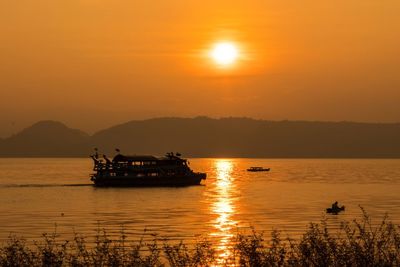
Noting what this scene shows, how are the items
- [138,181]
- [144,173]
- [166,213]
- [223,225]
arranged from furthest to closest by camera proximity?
[144,173] < [138,181] < [166,213] < [223,225]

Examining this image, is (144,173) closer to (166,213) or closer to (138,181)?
(138,181)

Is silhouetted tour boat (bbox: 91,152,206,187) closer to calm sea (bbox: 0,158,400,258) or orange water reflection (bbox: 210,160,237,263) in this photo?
calm sea (bbox: 0,158,400,258)

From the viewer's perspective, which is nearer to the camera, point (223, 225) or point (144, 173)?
point (223, 225)

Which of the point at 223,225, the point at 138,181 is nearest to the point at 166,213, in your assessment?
the point at 223,225

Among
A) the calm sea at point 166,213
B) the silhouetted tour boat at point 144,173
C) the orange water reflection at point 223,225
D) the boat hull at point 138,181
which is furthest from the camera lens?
the boat hull at point 138,181

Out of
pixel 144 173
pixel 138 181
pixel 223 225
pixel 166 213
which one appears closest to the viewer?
pixel 223 225

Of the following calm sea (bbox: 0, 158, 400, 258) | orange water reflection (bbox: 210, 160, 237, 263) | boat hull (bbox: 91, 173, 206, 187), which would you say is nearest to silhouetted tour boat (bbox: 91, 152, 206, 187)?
boat hull (bbox: 91, 173, 206, 187)

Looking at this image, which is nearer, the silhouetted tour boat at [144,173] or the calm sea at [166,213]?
the calm sea at [166,213]

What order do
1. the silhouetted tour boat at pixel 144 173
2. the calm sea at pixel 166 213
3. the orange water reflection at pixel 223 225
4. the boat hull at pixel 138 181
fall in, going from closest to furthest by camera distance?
the orange water reflection at pixel 223 225
the calm sea at pixel 166 213
the silhouetted tour boat at pixel 144 173
the boat hull at pixel 138 181

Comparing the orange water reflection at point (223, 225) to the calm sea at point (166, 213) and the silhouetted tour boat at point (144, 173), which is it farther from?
the silhouetted tour boat at point (144, 173)

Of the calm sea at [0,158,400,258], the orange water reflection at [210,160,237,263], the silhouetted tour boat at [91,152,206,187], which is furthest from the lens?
the silhouetted tour boat at [91,152,206,187]

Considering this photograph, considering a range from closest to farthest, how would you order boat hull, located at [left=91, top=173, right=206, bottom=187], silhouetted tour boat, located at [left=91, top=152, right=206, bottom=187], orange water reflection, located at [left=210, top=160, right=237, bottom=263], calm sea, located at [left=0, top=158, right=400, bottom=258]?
orange water reflection, located at [left=210, top=160, right=237, bottom=263], calm sea, located at [left=0, top=158, right=400, bottom=258], silhouetted tour boat, located at [left=91, top=152, right=206, bottom=187], boat hull, located at [left=91, top=173, right=206, bottom=187]

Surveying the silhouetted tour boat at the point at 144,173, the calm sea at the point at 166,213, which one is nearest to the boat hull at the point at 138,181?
the silhouetted tour boat at the point at 144,173

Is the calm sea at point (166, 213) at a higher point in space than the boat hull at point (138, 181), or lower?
lower
